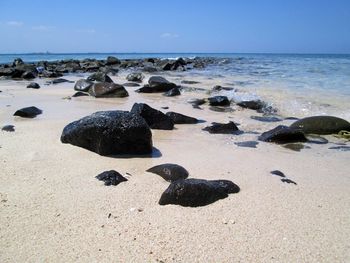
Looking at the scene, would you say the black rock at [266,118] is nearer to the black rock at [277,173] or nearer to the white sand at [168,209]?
the white sand at [168,209]

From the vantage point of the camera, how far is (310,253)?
2.55 meters

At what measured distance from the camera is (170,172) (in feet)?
12.8

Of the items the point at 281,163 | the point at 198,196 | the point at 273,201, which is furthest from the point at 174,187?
the point at 281,163

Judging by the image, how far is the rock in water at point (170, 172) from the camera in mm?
3850

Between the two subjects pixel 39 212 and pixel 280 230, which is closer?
pixel 280 230

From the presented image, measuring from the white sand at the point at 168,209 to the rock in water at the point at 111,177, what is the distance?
0.23 ft

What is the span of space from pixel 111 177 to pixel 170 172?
611mm

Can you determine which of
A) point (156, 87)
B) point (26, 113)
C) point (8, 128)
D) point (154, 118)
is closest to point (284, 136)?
point (154, 118)

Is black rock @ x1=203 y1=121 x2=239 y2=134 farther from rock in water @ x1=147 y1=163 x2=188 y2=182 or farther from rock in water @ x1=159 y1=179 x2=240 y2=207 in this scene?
rock in water @ x1=159 y1=179 x2=240 y2=207

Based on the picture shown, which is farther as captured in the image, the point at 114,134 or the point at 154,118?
the point at 154,118

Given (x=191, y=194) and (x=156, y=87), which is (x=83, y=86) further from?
(x=191, y=194)

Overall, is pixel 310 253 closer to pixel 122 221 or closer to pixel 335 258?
pixel 335 258

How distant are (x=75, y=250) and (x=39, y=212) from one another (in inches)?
27.3

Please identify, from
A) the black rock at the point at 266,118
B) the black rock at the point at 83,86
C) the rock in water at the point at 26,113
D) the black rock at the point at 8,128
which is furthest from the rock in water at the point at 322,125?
the black rock at the point at 83,86
